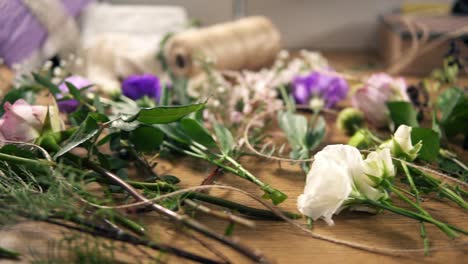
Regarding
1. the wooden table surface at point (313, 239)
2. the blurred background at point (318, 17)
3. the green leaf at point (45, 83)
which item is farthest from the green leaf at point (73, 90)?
the blurred background at point (318, 17)

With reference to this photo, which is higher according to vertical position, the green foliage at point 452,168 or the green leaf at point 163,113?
the green leaf at point 163,113

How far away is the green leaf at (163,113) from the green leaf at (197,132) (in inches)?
1.9

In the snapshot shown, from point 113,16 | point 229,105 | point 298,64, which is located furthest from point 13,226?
point 113,16

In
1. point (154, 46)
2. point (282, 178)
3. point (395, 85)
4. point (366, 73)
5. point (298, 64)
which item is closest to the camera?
point (282, 178)

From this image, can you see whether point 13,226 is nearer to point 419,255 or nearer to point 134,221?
point 134,221

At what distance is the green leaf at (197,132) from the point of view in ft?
1.55

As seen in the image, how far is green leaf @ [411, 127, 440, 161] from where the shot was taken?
46 cm

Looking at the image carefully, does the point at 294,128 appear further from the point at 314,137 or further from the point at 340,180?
the point at 340,180

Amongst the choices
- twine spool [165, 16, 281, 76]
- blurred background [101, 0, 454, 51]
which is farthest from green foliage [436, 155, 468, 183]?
blurred background [101, 0, 454, 51]

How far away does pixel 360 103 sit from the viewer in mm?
613

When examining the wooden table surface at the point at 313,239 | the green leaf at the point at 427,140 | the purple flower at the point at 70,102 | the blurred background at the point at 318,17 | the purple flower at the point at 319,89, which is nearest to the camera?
the wooden table surface at the point at 313,239

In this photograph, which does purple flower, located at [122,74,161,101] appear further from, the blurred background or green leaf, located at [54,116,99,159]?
the blurred background

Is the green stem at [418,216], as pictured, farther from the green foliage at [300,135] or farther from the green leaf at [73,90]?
the green leaf at [73,90]

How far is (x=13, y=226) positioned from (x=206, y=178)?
15 cm
